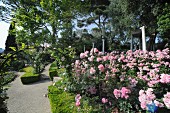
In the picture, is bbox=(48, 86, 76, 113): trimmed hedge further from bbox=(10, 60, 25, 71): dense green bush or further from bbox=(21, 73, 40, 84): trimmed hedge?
bbox=(21, 73, 40, 84): trimmed hedge

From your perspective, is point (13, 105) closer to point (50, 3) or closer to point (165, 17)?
point (165, 17)

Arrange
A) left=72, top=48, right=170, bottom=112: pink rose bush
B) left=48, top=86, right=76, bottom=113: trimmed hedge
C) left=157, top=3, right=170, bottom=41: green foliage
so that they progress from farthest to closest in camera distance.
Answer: left=157, top=3, right=170, bottom=41: green foliage
left=48, top=86, right=76, bottom=113: trimmed hedge
left=72, top=48, right=170, bottom=112: pink rose bush

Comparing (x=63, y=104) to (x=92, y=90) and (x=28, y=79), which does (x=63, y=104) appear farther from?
(x=28, y=79)

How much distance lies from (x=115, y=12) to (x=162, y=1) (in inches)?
132

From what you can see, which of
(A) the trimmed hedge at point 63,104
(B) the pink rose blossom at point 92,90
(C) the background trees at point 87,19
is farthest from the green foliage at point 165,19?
(B) the pink rose blossom at point 92,90

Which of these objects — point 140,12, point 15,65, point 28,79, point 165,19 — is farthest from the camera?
point 15,65

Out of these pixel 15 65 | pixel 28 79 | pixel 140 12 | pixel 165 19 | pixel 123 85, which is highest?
pixel 140 12

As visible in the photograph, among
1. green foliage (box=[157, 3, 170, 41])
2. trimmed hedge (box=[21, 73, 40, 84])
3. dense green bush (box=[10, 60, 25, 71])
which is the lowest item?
trimmed hedge (box=[21, 73, 40, 84])

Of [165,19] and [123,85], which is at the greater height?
[165,19]

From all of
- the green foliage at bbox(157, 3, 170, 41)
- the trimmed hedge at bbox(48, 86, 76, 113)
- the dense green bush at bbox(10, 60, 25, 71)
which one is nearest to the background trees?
the green foliage at bbox(157, 3, 170, 41)

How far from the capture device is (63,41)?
1902 cm

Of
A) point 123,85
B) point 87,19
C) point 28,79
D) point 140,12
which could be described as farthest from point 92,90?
point 87,19

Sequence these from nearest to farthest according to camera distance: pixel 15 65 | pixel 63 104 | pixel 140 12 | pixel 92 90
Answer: pixel 92 90 → pixel 63 104 → pixel 140 12 → pixel 15 65

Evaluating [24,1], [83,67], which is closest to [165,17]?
[83,67]
